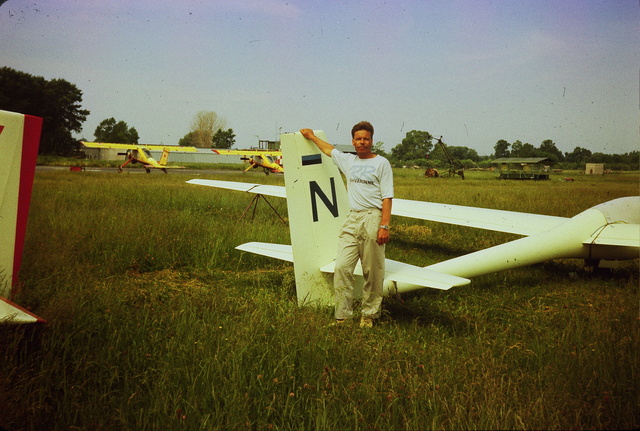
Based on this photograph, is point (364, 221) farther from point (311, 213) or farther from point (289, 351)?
point (289, 351)

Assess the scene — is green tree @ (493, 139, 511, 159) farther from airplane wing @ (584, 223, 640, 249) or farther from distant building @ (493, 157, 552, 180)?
airplane wing @ (584, 223, 640, 249)

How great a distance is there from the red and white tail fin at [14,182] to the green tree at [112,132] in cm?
240

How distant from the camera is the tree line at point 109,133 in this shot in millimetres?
4453

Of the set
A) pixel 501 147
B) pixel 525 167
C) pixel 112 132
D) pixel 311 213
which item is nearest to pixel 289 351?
pixel 311 213

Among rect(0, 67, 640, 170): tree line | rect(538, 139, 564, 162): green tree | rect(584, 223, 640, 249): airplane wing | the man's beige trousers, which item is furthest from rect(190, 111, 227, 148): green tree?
rect(584, 223, 640, 249): airplane wing

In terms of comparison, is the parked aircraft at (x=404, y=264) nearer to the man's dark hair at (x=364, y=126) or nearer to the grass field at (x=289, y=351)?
the grass field at (x=289, y=351)

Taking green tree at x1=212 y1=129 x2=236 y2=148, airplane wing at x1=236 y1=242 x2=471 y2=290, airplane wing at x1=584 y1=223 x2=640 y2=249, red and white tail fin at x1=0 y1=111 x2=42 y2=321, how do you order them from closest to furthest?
red and white tail fin at x1=0 y1=111 x2=42 y2=321 → airplane wing at x1=236 y1=242 x2=471 y2=290 → airplane wing at x1=584 y1=223 x2=640 y2=249 → green tree at x1=212 y1=129 x2=236 y2=148

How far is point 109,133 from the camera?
550cm

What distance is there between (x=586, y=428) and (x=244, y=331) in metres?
2.34

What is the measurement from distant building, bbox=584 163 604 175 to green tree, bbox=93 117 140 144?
16.2 feet

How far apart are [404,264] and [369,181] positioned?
1017 millimetres

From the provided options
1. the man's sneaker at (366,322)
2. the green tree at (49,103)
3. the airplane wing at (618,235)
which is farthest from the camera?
the airplane wing at (618,235)

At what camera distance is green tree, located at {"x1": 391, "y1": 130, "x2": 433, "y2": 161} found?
4832 millimetres

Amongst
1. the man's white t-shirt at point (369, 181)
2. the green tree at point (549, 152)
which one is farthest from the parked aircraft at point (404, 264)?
the green tree at point (549, 152)
